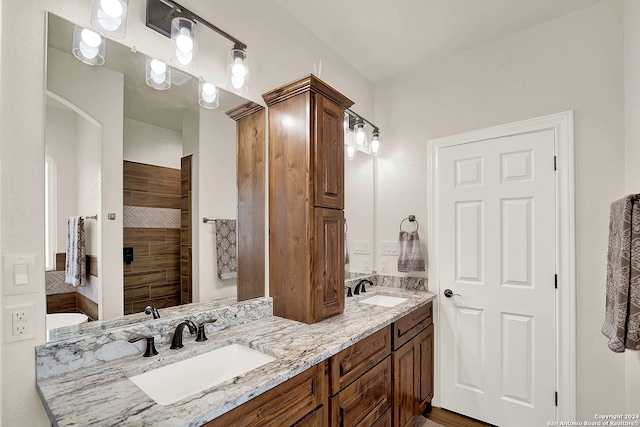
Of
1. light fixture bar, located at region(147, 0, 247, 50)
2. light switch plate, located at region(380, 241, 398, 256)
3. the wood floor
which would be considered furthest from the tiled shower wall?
the wood floor

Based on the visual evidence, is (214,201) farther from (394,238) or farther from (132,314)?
(394,238)

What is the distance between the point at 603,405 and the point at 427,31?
267 cm

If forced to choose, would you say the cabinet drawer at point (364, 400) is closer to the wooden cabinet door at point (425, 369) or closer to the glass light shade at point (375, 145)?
the wooden cabinet door at point (425, 369)

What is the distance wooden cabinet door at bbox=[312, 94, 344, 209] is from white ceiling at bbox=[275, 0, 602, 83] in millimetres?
701

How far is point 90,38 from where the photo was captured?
1.15 meters

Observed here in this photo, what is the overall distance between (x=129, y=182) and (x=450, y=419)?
264cm

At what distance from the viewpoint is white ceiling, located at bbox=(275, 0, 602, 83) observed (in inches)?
76.0

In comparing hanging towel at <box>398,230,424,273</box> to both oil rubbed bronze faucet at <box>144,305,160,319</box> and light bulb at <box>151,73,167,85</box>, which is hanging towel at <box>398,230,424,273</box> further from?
light bulb at <box>151,73,167,85</box>

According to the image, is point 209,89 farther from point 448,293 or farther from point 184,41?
point 448,293

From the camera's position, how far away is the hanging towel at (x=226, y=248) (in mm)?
1630

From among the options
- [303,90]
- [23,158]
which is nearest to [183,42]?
[303,90]

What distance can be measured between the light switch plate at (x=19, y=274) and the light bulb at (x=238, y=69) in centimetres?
115

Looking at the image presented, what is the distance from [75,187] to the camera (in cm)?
115

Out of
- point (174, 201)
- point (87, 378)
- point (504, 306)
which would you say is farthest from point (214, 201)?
point (504, 306)
